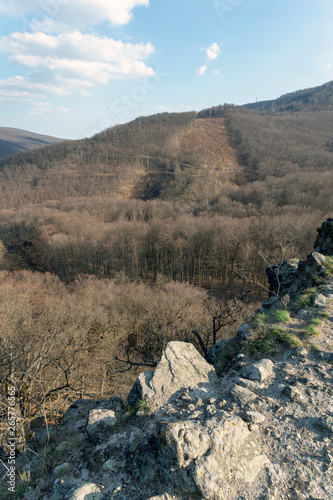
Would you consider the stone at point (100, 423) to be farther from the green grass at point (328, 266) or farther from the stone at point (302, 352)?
the green grass at point (328, 266)

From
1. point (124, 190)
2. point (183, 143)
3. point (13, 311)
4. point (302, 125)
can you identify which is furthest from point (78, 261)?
point (302, 125)

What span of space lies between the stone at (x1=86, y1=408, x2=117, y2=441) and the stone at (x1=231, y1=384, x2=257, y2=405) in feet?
9.94

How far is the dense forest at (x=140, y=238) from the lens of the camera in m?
15.7

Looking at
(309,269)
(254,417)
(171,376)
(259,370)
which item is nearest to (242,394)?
(254,417)

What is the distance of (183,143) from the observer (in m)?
140

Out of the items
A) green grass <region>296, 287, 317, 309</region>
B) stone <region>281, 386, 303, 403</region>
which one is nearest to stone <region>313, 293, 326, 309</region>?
green grass <region>296, 287, 317, 309</region>

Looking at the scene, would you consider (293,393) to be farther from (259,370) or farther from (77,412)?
(77,412)

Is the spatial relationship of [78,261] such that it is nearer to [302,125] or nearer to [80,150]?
[80,150]

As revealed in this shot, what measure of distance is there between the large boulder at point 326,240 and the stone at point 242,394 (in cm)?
1177

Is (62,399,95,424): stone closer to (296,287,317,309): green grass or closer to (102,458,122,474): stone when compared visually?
(102,458,122,474): stone

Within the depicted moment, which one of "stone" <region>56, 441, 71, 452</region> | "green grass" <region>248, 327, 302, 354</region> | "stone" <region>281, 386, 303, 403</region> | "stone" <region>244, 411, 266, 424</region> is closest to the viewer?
"stone" <region>244, 411, 266, 424</region>

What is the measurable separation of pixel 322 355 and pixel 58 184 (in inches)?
5311

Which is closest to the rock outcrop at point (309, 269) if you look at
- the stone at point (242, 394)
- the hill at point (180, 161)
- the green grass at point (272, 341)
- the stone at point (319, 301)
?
the stone at point (319, 301)

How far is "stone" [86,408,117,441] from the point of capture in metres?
5.53
